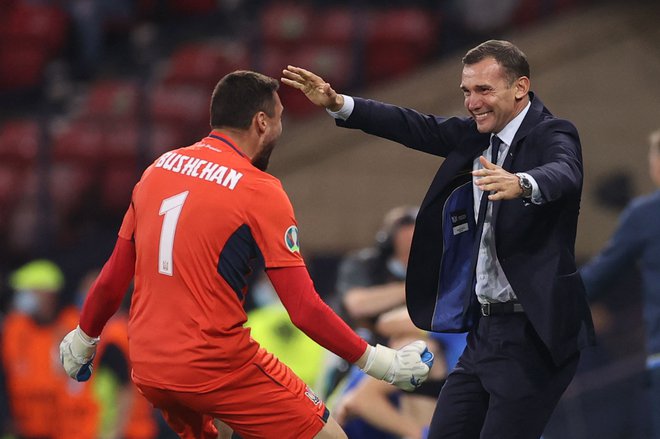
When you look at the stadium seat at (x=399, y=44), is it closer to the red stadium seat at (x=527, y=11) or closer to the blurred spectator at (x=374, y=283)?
the red stadium seat at (x=527, y=11)

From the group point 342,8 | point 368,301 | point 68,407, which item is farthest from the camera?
point 342,8

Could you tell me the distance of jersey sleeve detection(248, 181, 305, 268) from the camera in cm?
431

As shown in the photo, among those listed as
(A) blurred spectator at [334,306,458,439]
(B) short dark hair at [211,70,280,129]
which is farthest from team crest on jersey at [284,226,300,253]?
(A) blurred spectator at [334,306,458,439]

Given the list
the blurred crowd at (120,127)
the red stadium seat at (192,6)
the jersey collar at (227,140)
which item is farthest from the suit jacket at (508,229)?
the red stadium seat at (192,6)

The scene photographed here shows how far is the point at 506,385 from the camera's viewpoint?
4.40m

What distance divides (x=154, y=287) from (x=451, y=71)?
8.09 metres

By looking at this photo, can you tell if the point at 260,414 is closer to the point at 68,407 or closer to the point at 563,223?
the point at 563,223

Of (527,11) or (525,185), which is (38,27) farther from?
(525,185)

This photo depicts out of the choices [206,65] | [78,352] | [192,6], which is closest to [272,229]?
[78,352]

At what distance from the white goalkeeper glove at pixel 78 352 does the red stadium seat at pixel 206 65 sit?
25.1ft

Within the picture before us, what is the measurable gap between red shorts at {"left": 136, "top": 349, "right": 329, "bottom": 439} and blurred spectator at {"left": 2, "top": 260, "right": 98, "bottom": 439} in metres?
5.41

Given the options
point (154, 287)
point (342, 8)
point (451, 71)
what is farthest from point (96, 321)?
point (342, 8)

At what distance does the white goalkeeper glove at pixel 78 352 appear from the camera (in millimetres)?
4754

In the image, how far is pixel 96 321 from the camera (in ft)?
15.4
